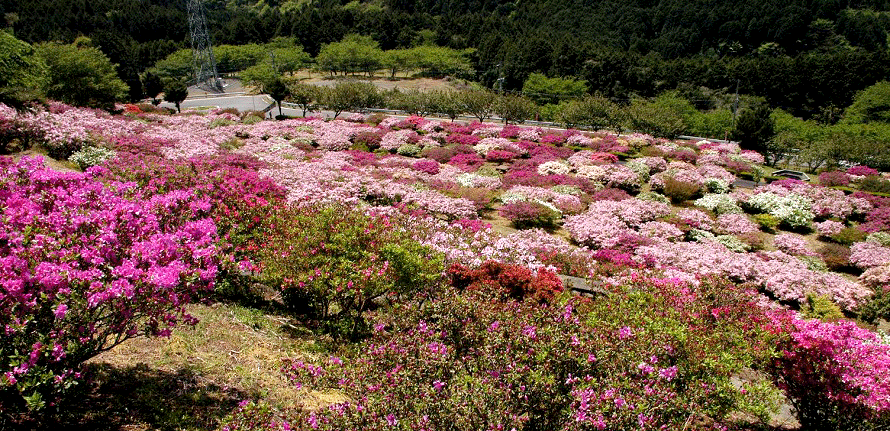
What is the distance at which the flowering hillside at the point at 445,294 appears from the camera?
4.72m

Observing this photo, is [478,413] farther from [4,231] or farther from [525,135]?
[525,135]

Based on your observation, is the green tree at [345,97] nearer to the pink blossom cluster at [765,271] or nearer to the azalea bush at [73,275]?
the pink blossom cluster at [765,271]

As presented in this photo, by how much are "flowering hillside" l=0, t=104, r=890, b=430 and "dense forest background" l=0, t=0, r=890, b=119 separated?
6438cm

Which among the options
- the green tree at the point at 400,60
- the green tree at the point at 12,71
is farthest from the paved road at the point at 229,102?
the green tree at the point at 12,71

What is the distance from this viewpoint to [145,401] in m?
5.90

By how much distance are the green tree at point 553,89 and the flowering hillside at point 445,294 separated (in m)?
61.5

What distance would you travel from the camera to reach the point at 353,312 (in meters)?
10.2

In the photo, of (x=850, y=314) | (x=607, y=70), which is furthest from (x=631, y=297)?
(x=607, y=70)

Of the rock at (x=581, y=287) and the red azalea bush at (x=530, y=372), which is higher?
the red azalea bush at (x=530, y=372)

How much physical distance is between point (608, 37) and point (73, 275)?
143986 mm

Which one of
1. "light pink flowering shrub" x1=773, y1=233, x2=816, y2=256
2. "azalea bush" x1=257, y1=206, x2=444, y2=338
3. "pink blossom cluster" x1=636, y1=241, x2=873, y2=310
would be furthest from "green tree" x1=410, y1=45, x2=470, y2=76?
"azalea bush" x1=257, y1=206, x2=444, y2=338

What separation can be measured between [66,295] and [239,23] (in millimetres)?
136097

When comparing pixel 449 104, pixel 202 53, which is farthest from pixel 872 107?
pixel 202 53

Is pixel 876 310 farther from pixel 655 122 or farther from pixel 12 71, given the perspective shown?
pixel 655 122
